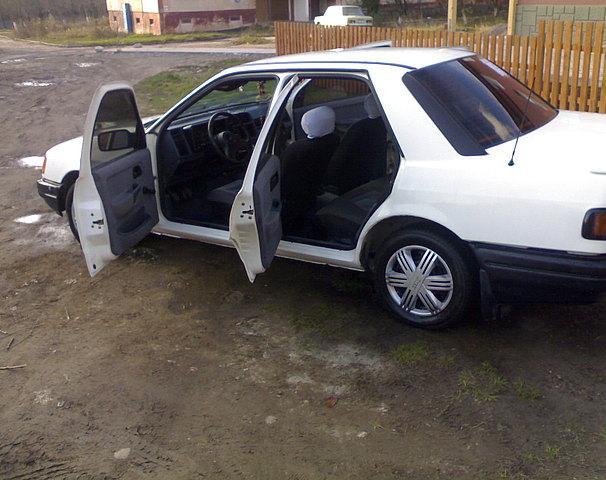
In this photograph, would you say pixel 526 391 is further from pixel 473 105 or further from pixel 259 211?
pixel 259 211

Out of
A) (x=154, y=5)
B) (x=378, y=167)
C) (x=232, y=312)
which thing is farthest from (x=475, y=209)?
(x=154, y=5)

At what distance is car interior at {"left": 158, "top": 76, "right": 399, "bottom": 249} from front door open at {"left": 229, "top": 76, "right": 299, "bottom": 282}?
94 millimetres

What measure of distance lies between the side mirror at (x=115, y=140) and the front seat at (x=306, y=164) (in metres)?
1.15

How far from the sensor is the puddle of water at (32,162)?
9477mm

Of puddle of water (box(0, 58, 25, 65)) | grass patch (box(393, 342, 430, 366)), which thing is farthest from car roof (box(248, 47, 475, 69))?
puddle of water (box(0, 58, 25, 65))

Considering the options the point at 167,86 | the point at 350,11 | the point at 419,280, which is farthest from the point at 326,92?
the point at 350,11

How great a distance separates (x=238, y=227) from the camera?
431cm

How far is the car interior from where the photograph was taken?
4754 mm

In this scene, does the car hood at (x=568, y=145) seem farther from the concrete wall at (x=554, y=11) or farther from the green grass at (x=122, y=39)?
the green grass at (x=122, y=39)

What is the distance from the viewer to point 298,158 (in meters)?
4.73

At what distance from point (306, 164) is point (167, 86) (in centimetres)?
1309

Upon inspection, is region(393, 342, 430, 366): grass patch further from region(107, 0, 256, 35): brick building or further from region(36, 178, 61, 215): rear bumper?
region(107, 0, 256, 35): brick building

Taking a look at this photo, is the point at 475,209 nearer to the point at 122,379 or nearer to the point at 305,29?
the point at 122,379

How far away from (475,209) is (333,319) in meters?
1.28
